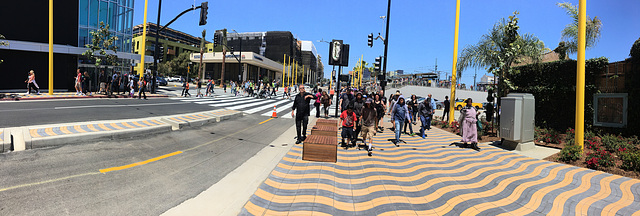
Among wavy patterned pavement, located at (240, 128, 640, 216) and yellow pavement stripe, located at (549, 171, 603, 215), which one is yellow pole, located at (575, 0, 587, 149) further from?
yellow pavement stripe, located at (549, 171, 603, 215)

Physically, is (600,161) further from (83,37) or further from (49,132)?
(83,37)

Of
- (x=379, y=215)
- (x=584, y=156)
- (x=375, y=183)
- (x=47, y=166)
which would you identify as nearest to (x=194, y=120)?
(x=47, y=166)

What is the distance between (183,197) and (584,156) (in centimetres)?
833

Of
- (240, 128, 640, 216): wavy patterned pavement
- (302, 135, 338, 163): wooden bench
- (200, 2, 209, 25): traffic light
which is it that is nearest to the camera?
(240, 128, 640, 216): wavy patterned pavement

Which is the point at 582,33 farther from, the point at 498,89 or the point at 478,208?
the point at 478,208

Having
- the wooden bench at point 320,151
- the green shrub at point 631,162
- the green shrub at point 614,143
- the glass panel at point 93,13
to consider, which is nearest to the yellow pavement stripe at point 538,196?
the green shrub at point 631,162

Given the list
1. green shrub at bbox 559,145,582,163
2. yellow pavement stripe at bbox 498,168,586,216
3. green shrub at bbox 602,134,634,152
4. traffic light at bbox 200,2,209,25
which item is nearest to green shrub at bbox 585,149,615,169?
green shrub at bbox 559,145,582,163

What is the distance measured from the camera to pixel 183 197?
159 inches

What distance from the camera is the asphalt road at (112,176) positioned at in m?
3.51

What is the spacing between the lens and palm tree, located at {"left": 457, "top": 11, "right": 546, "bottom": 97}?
11336 mm

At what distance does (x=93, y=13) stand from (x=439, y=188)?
94.0 feet

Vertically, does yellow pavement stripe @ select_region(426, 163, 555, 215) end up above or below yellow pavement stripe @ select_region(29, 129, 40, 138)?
below

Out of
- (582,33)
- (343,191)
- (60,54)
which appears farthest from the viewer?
(60,54)

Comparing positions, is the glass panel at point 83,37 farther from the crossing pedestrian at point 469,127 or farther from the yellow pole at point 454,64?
the crossing pedestrian at point 469,127
